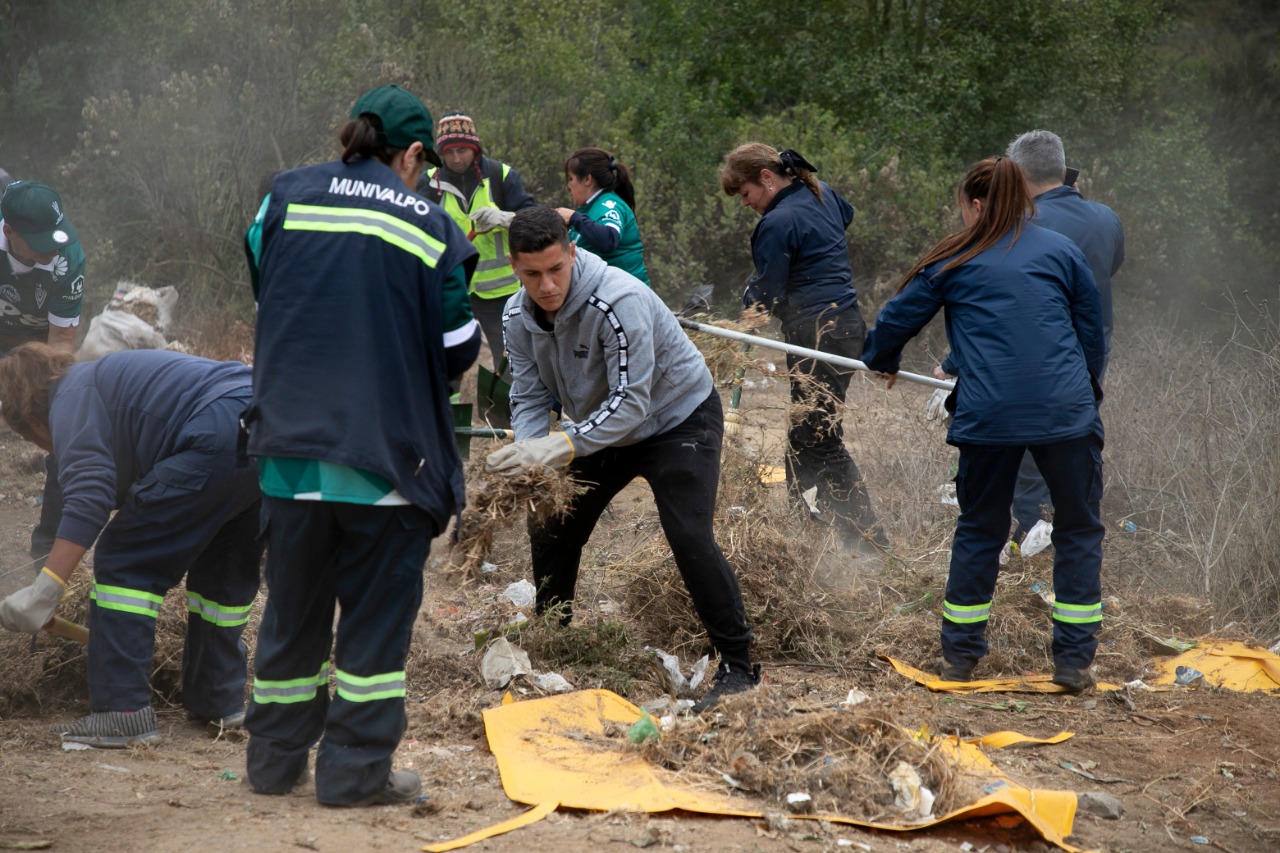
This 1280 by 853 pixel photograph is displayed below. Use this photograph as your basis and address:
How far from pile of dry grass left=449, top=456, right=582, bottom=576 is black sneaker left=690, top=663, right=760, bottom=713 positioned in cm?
80

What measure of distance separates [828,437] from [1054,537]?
1.64 meters

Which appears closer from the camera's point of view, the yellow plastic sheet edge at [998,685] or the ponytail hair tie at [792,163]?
the yellow plastic sheet edge at [998,685]

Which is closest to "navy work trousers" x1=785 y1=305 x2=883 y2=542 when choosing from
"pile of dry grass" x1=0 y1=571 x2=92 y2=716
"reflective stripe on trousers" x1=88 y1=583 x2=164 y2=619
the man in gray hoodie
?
the man in gray hoodie

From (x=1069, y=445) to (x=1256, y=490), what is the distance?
2.01 m

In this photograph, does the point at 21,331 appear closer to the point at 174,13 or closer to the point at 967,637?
the point at 967,637

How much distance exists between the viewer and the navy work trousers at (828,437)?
578 centimetres

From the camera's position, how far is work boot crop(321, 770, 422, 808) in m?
3.11

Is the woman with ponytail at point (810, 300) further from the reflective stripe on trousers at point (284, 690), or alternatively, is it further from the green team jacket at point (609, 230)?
the reflective stripe on trousers at point (284, 690)

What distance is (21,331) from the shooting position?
620 cm

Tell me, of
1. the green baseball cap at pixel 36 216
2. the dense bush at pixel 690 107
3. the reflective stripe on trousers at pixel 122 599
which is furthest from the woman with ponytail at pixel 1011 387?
the dense bush at pixel 690 107

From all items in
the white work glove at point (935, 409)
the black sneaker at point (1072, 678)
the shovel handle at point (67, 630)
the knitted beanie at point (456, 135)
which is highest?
the knitted beanie at point (456, 135)

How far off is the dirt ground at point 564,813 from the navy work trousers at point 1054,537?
22 cm

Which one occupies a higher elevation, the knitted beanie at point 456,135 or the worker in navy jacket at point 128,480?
the knitted beanie at point 456,135

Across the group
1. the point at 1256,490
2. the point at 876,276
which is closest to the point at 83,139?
the point at 876,276
